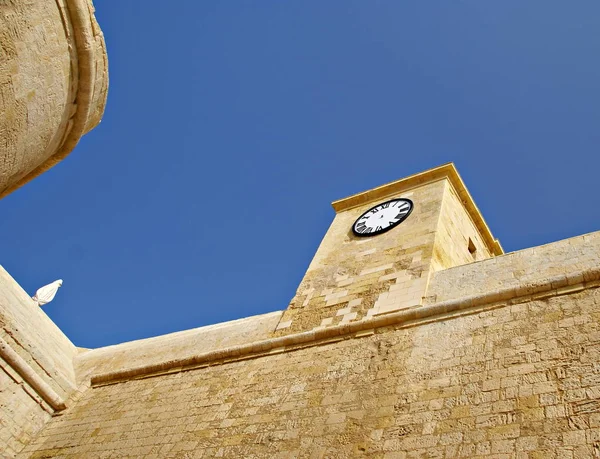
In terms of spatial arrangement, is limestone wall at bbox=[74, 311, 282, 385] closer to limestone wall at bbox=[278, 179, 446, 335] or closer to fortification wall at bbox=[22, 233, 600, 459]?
limestone wall at bbox=[278, 179, 446, 335]

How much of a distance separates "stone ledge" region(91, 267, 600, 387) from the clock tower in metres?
0.52

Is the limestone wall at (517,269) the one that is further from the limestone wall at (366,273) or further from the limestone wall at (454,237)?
the limestone wall at (454,237)

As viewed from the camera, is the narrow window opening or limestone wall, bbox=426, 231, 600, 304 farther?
the narrow window opening

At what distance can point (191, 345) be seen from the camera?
7.83m

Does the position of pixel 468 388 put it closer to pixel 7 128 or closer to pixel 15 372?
pixel 7 128

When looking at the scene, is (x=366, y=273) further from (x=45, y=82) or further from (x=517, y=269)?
(x=45, y=82)

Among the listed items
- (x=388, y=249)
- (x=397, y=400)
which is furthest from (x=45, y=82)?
(x=388, y=249)

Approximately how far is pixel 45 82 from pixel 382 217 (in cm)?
663

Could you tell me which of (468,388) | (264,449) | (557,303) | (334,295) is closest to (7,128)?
(264,449)

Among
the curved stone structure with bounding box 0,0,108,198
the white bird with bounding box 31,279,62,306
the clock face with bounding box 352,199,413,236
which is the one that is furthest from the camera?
the white bird with bounding box 31,279,62,306

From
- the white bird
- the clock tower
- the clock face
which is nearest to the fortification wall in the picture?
the clock tower

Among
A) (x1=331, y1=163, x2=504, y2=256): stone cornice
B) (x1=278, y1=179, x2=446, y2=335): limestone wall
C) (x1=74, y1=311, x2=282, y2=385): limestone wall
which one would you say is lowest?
(x1=74, y1=311, x2=282, y2=385): limestone wall

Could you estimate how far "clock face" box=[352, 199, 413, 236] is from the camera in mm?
8742

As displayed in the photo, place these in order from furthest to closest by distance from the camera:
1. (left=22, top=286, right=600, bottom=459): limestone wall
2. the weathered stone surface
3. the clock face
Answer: the clock face
the weathered stone surface
(left=22, top=286, right=600, bottom=459): limestone wall
